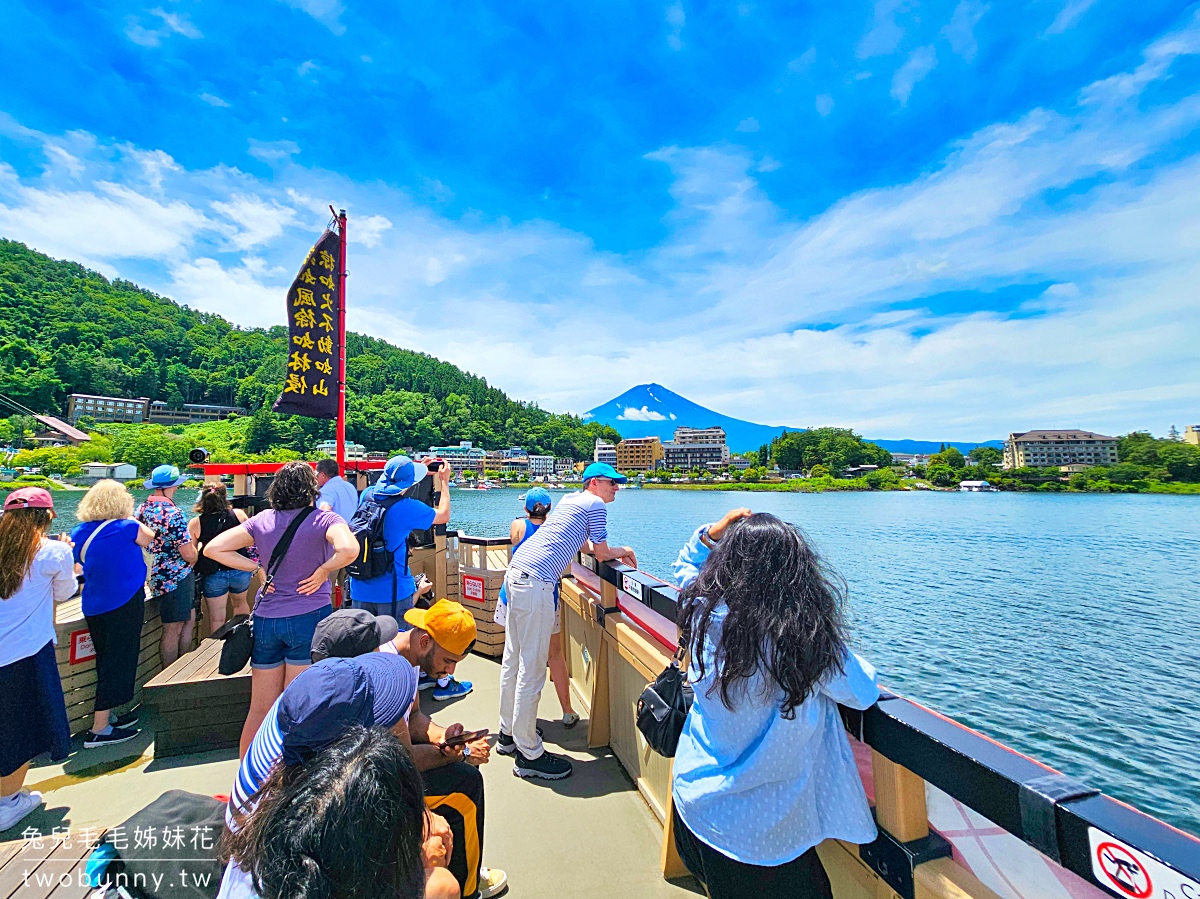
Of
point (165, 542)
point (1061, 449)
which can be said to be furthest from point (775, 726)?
point (1061, 449)

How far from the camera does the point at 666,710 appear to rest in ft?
4.88

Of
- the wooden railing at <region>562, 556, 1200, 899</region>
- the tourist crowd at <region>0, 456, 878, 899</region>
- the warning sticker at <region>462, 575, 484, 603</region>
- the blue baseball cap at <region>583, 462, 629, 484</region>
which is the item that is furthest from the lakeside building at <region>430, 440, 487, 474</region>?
the wooden railing at <region>562, 556, 1200, 899</region>

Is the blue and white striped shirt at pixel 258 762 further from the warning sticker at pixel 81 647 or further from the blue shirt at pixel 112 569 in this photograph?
the warning sticker at pixel 81 647

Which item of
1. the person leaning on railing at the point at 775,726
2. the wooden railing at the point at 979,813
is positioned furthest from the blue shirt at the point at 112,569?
the person leaning on railing at the point at 775,726

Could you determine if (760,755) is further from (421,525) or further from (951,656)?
(951,656)

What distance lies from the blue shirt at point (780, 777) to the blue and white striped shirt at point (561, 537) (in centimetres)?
169

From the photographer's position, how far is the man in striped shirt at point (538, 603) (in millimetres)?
2875

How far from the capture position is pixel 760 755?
3.87 ft

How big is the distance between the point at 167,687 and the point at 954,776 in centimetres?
373

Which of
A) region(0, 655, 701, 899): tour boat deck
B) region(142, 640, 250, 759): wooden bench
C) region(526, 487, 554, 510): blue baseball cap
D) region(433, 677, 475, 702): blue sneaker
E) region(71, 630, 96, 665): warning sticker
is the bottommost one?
region(0, 655, 701, 899): tour boat deck

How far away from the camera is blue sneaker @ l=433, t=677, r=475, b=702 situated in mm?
3903

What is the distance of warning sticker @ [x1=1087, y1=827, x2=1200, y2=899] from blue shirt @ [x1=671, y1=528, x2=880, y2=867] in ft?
1.38

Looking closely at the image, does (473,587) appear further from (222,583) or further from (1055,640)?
(1055,640)

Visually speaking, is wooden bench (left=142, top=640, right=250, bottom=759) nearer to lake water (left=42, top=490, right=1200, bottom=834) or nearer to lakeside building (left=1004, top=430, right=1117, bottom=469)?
lake water (left=42, top=490, right=1200, bottom=834)
